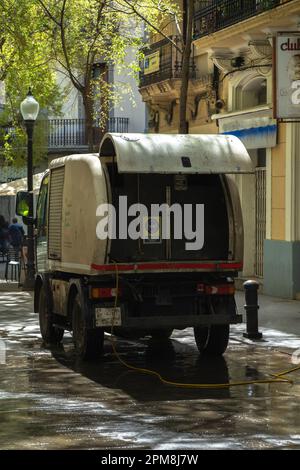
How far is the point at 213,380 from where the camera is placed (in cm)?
1107

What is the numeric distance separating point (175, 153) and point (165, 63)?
1538cm

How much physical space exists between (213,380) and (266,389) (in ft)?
2.45

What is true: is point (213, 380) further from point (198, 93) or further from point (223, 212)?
point (198, 93)

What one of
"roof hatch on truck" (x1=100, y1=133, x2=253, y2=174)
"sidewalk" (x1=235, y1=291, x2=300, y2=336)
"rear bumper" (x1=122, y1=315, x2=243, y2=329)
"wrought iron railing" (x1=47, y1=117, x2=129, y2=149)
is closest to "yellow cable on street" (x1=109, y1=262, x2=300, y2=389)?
"rear bumper" (x1=122, y1=315, x2=243, y2=329)

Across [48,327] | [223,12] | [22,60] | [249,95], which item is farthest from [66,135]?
[48,327]

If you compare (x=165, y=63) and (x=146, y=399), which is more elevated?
(x=165, y=63)

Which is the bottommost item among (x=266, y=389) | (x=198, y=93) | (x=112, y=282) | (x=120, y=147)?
(x=266, y=389)

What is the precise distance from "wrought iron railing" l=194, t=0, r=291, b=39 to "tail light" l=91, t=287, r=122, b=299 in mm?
8737

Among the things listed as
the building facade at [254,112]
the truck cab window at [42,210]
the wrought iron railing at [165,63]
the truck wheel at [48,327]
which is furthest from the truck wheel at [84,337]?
the wrought iron railing at [165,63]

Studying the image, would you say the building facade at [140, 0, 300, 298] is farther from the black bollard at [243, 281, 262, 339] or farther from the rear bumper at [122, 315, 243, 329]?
the rear bumper at [122, 315, 243, 329]

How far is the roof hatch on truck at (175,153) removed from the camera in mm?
11877

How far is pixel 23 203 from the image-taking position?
17.1 m

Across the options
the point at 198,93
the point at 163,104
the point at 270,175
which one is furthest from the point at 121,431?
the point at 163,104

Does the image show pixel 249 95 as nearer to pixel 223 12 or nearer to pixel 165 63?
pixel 223 12
